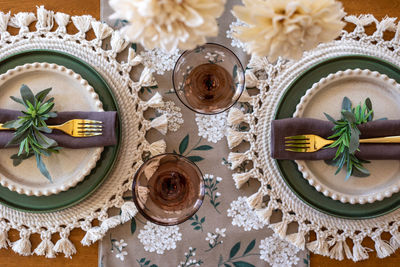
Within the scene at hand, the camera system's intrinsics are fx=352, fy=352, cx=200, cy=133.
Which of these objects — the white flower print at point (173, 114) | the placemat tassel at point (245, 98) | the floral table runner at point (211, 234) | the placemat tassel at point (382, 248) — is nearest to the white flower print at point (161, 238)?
the floral table runner at point (211, 234)

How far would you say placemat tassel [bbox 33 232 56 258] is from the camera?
0.83 metres

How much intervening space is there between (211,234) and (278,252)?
0.54ft

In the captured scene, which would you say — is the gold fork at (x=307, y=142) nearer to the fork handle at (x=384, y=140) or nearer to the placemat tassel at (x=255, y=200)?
the fork handle at (x=384, y=140)

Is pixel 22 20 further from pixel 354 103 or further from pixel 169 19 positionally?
pixel 354 103

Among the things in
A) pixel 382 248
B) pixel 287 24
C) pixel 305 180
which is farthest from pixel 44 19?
pixel 382 248

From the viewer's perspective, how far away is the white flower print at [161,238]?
834 mm

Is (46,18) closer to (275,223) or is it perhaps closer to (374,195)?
(275,223)

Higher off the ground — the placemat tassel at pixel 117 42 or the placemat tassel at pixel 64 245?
the placemat tassel at pixel 117 42

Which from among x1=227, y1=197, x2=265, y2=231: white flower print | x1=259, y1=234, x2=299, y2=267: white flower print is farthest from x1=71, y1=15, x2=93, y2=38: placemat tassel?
x1=259, y1=234, x2=299, y2=267: white flower print

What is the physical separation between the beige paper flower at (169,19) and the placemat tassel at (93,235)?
1.64ft

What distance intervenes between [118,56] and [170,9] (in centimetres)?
41

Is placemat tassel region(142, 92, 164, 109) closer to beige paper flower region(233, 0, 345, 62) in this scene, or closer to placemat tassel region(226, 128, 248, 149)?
placemat tassel region(226, 128, 248, 149)

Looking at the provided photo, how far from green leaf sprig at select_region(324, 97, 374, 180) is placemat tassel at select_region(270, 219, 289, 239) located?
172 mm

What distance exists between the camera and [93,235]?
818mm
